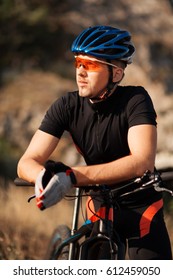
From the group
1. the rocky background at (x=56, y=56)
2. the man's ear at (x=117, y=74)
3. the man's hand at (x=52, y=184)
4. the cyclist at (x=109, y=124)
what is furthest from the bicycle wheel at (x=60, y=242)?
the rocky background at (x=56, y=56)

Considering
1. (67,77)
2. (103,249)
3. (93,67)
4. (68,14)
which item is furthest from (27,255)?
(68,14)

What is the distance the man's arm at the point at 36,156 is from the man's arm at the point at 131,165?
1.79ft

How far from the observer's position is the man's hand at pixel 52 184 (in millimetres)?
4184

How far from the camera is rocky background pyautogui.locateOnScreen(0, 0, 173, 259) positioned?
87.8 ft

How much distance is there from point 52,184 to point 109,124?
46.6 inches

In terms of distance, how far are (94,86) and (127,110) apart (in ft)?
1.01

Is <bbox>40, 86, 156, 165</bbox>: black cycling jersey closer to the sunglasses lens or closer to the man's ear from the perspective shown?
the man's ear

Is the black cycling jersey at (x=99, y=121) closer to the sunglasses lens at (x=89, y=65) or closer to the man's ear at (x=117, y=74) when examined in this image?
the man's ear at (x=117, y=74)

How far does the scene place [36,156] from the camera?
5.23 m

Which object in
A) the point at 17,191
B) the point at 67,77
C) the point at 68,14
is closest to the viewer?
the point at 17,191

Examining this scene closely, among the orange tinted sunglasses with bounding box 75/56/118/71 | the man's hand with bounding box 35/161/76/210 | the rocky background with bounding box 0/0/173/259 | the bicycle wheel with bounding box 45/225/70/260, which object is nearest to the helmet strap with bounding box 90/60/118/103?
the orange tinted sunglasses with bounding box 75/56/118/71

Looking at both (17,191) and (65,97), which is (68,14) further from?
(65,97)

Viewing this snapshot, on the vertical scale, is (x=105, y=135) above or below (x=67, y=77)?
below

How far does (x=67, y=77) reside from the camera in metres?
32.7
